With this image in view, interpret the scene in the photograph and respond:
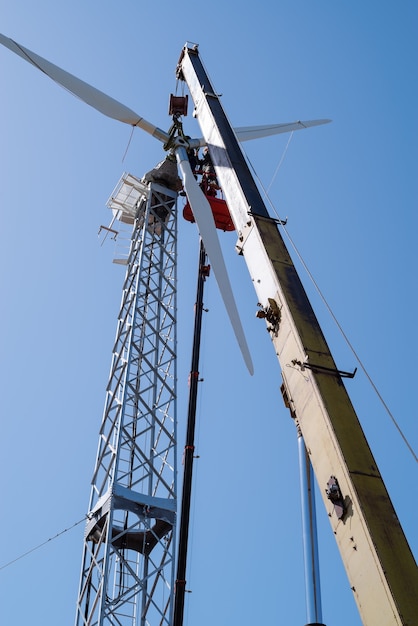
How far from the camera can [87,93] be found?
14258 millimetres

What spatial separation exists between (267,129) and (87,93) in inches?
212

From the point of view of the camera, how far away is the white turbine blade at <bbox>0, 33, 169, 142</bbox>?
13422mm

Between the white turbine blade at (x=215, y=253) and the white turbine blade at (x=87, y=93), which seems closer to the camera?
the white turbine blade at (x=215, y=253)

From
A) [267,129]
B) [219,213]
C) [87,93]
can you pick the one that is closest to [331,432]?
[87,93]

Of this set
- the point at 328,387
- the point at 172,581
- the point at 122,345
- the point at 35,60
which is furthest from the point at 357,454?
the point at 122,345

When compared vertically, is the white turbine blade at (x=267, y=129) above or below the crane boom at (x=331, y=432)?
above

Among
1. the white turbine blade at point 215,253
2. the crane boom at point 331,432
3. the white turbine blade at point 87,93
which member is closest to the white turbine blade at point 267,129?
the white turbine blade at point 87,93

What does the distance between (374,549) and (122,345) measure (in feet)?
45.4

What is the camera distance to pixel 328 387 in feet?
20.5

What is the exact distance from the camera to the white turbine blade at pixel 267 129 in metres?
16.3

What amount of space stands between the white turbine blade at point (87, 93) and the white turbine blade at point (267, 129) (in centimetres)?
199

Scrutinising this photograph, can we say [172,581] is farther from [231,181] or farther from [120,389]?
[231,181]

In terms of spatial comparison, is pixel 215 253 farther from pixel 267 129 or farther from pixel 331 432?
pixel 267 129

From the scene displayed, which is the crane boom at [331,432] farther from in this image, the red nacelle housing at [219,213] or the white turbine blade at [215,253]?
the red nacelle housing at [219,213]
